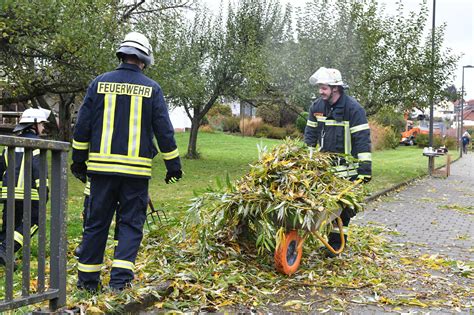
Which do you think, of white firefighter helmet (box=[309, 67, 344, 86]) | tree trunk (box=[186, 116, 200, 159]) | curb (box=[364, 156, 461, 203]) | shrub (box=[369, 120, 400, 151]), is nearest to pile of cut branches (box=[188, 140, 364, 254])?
white firefighter helmet (box=[309, 67, 344, 86])

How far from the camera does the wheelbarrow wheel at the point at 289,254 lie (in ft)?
19.6

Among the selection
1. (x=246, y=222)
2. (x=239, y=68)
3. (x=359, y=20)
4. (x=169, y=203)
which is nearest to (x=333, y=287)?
(x=246, y=222)

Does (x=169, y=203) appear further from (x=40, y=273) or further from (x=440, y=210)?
(x=40, y=273)

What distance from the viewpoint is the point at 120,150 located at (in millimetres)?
5082

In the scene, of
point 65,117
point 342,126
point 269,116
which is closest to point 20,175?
point 342,126

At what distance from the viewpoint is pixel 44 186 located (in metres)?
4.32

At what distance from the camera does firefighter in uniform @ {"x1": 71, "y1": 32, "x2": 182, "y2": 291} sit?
509 cm

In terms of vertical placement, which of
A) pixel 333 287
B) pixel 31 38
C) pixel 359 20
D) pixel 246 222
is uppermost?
pixel 359 20

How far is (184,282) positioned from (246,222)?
1085mm

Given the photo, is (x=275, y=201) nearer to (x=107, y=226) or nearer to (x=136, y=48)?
(x=107, y=226)

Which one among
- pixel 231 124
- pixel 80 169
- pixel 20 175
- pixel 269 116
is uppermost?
pixel 269 116

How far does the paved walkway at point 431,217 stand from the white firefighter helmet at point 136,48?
4.50m

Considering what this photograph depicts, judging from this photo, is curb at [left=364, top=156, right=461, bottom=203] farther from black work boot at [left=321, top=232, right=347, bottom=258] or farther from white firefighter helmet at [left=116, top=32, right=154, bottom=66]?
white firefighter helmet at [left=116, top=32, right=154, bottom=66]

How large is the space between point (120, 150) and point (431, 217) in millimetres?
7827
